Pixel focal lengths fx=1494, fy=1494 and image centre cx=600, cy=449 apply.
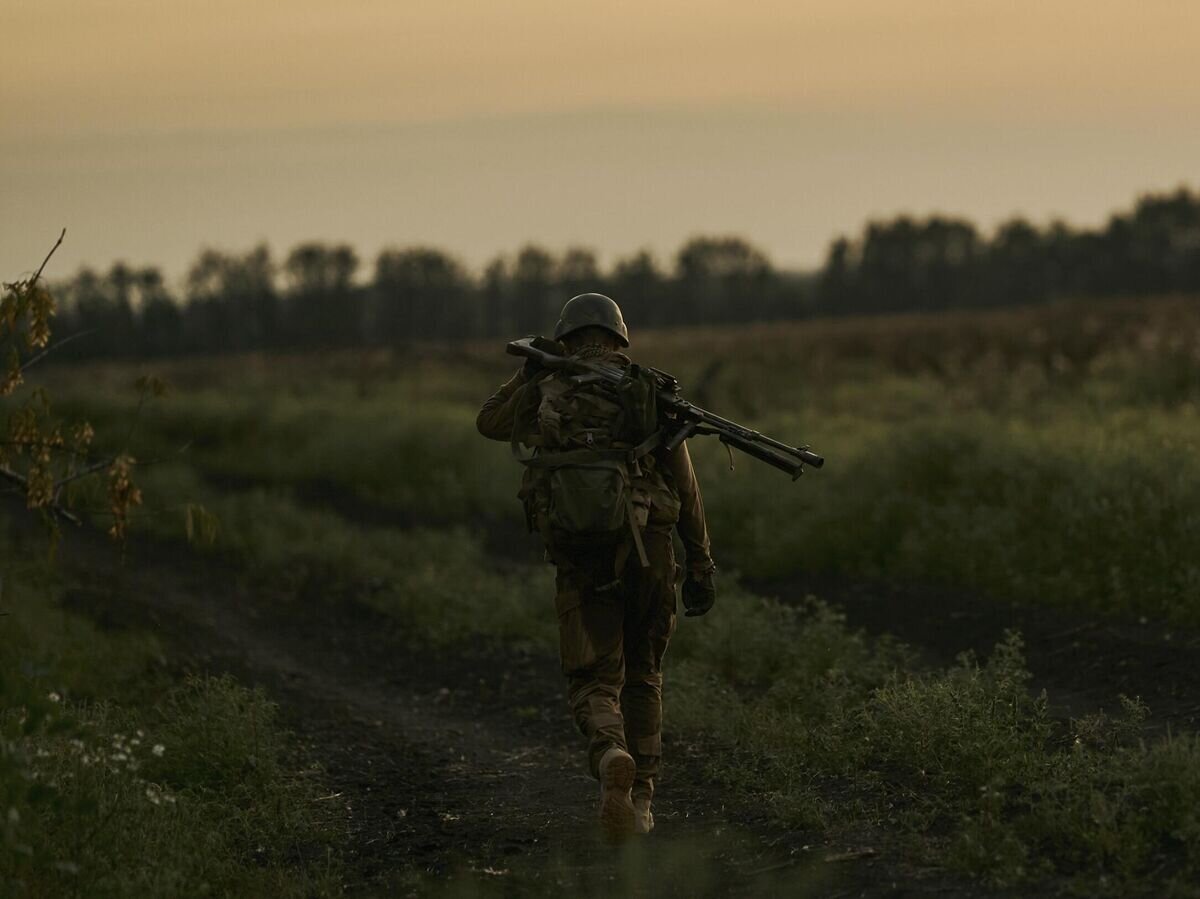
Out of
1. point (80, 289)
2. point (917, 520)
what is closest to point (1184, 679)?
point (917, 520)

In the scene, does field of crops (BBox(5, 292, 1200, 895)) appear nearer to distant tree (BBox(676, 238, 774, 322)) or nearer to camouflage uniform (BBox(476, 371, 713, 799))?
camouflage uniform (BBox(476, 371, 713, 799))

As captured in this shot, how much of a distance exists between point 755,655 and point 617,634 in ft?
9.28

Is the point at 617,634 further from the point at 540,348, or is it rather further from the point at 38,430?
the point at 38,430

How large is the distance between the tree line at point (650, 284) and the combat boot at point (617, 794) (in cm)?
6722

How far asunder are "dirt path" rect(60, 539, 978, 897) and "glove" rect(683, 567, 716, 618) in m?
0.93

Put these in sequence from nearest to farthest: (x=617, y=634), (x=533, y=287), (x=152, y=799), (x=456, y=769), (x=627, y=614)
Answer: (x=152, y=799), (x=617, y=634), (x=627, y=614), (x=456, y=769), (x=533, y=287)

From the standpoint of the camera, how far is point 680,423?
6758mm

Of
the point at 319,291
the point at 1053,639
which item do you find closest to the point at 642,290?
the point at 319,291

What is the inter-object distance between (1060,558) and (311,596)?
6.98 metres

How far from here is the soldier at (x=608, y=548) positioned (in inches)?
254

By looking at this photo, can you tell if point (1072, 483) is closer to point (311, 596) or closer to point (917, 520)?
point (917, 520)

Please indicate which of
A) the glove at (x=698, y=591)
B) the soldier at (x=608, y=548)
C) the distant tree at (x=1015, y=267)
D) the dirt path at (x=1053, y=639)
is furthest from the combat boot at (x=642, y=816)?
the distant tree at (x=1015, y=267)

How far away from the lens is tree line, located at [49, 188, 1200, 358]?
265 feet

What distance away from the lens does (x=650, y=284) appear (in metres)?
96.9
